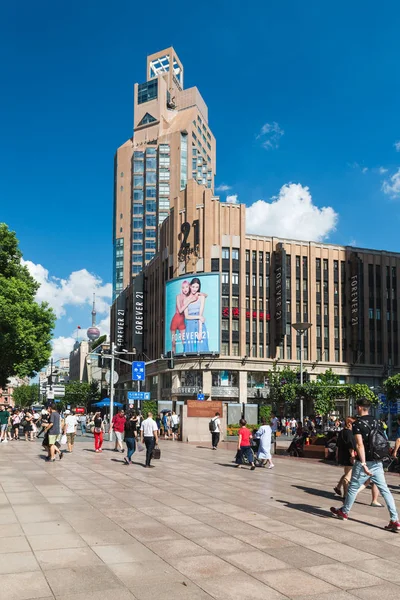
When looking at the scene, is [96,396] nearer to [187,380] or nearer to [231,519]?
[187,380]

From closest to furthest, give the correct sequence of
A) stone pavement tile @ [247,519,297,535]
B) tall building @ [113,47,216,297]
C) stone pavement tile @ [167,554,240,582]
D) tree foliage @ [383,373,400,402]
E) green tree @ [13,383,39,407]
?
1. stone pavement tile @ [167,554,240,582]
2. stone pavement tile @ [247,519,297,535]
3. tree foliage @ [383,373,400,402]
4. tall building @ [113,47,216,297]
5. green tree @ [13,383,39,407]

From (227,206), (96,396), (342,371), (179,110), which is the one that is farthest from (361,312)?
(179,110)

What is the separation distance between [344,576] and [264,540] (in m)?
1.87

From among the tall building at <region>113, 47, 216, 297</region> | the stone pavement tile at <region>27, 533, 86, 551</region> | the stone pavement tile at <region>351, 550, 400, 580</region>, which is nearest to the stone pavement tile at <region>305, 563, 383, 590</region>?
the stone pavement tile at <region>351, 550, 400, 580</region>

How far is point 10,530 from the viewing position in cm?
865

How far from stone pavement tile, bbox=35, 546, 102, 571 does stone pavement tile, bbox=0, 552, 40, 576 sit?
0.30ft

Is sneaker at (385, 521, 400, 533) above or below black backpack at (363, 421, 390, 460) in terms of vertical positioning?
below

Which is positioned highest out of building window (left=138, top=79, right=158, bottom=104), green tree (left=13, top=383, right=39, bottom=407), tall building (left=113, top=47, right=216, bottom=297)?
building window (left=138, top=79, right=158, bottom=104)

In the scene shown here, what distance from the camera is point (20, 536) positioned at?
27.1 feet

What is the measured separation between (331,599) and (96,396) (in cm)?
10350

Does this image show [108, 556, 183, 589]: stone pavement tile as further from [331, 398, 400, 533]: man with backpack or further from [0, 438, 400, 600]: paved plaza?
[331, 398, 400, 533]: man with backpack

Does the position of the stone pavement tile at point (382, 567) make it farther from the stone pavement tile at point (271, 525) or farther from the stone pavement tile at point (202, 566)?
the stone pavement tile at point (271, 525)

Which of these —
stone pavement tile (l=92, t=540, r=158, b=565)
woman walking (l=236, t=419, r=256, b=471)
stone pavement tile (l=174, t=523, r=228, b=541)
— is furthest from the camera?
woman walking (l=236, t=419, r=256, b=471)

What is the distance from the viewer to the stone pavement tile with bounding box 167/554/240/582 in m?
6.57
